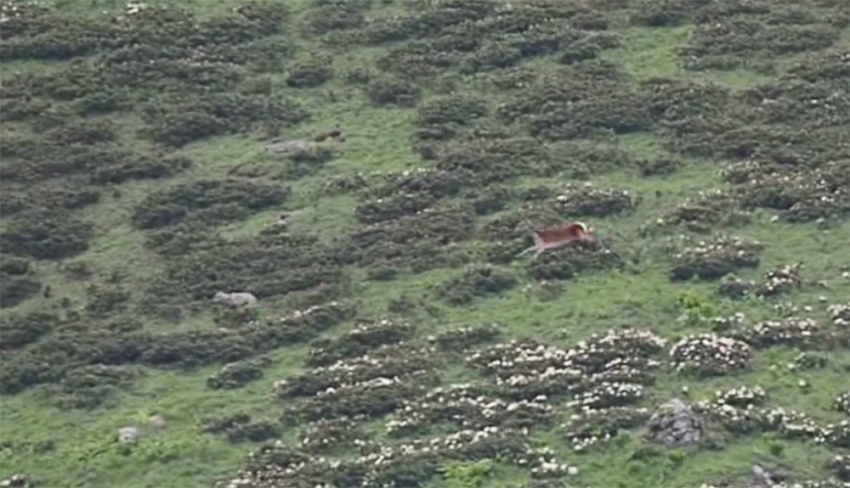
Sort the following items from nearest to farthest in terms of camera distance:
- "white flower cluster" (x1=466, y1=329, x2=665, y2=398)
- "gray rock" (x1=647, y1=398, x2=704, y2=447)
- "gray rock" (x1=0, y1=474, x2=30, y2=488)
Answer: "gray rock" (x1=647, y1=398, x2=704, y2=447)
"gray rock" (x1=0, y1=474, x2=30, y2=488)
"white flower cluster" (x1=466, y1=329, x2=665, y2=398)

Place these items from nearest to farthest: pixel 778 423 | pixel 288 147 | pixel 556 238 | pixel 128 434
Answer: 1. pixel 778 423
2. pixel 128 434
3. pixel 556 238
4. pixel 288 147

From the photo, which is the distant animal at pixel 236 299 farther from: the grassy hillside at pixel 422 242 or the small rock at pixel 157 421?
the small rock at pixel 157 421

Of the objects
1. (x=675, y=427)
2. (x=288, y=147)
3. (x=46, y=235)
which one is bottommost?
(x=288, y=147)

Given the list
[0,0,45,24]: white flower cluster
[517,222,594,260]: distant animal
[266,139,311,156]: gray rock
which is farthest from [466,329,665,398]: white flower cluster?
[0,0,45,24]: white flower cluster

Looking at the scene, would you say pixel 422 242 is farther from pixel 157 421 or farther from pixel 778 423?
pixel 778 423

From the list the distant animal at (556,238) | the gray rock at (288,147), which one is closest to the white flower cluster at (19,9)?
the gray rock at (288,147)

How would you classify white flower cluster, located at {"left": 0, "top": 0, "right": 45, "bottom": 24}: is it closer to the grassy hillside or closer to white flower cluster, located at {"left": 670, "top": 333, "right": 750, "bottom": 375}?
the grassy hillside

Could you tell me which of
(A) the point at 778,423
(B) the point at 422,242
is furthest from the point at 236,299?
(A) the point at 778,423
